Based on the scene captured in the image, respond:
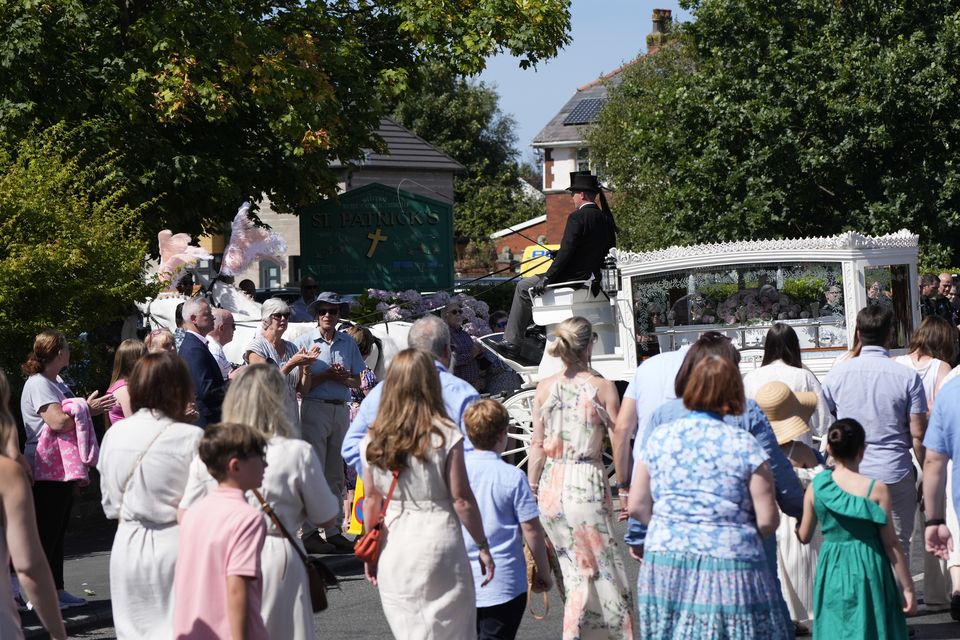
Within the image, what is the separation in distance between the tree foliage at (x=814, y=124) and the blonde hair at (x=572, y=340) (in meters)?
22.3

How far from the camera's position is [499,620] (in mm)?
6227

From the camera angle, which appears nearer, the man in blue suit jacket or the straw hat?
the straw hat

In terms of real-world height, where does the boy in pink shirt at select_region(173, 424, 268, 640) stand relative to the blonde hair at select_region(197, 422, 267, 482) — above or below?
below

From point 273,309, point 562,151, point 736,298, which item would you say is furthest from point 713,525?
point 562,151

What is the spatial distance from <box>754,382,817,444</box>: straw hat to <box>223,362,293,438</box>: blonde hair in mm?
2625

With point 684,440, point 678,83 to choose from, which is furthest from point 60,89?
point 678,83

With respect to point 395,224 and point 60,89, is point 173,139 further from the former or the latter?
point 395,224

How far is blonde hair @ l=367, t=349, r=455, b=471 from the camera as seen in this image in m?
5.78

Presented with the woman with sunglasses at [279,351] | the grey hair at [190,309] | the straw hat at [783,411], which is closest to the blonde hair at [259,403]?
the straw hat at [783,411]

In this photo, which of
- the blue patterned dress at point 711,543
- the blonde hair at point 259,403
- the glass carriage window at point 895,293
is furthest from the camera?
the glass carriage window at point 895,293

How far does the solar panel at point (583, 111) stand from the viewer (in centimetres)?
6688

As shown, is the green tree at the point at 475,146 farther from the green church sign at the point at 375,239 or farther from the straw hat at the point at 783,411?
the straw hat at the point at 783,411

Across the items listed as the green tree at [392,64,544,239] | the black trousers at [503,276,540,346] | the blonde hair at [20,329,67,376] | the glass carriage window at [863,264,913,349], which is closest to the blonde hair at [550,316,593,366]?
the blonde hair at [20,329,67,376]

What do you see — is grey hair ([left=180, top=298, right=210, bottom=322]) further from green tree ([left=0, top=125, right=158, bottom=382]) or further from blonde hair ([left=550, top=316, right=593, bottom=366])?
blonde hair ([left=550, top=316, right=593, bottom=366])
